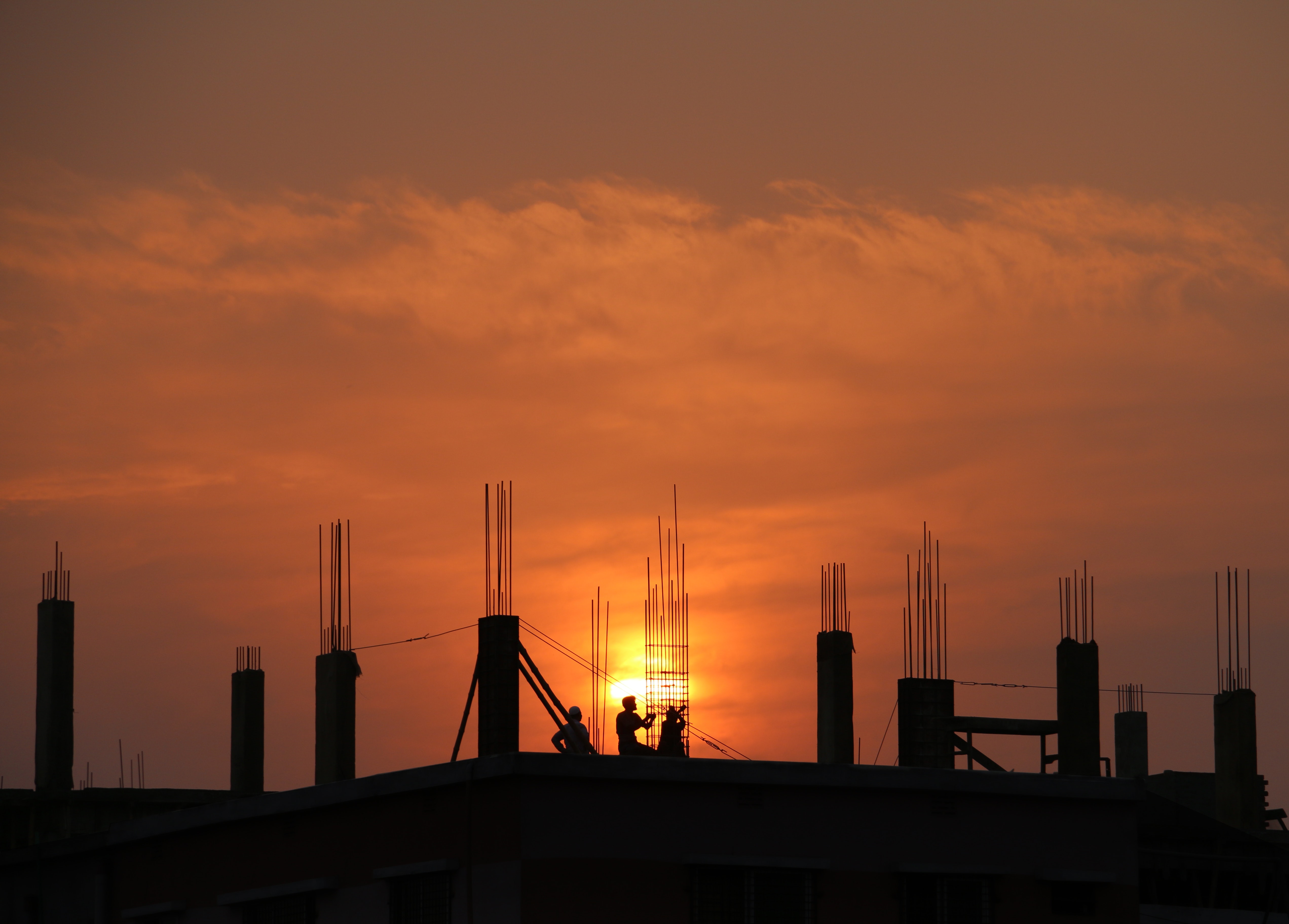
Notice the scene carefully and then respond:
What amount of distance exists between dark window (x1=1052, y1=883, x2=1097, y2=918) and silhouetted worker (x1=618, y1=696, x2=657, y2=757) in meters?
6.00

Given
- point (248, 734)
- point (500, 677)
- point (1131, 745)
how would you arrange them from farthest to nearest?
point (1131, 745) < point (248, 734) < point (500, 677)

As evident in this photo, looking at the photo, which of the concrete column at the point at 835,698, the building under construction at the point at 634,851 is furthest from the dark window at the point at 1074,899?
the concrete column at the point at 835,698

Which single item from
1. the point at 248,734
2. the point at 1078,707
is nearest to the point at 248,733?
the point at 248,734

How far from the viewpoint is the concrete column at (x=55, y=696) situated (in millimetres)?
34844

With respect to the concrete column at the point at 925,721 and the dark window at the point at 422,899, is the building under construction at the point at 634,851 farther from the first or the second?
the concrete column at the point at 925,721

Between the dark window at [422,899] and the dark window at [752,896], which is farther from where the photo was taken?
the dark window at [422,899]

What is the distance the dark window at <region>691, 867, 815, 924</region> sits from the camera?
18.9m

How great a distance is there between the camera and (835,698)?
3428 centimetres

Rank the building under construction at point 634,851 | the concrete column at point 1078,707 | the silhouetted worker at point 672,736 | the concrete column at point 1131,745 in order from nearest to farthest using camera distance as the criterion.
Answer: the building under construction at point 634,851 → the silhouetted worker at point 672,736 → the concrete column at point 1078,707 → the concrete column at point 1131,745

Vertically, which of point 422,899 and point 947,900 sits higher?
point 422,899

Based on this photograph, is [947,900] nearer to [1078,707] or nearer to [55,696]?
[1078,707]

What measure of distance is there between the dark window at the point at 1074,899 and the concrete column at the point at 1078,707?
11601 millimetres

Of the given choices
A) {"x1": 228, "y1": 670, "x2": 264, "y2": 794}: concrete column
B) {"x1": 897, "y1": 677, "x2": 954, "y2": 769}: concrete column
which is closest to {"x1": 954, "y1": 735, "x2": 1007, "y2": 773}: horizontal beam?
{"x1": 897, "y1": 677, "x2": 954, "y2": 769}: concrete column

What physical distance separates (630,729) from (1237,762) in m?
16.0
